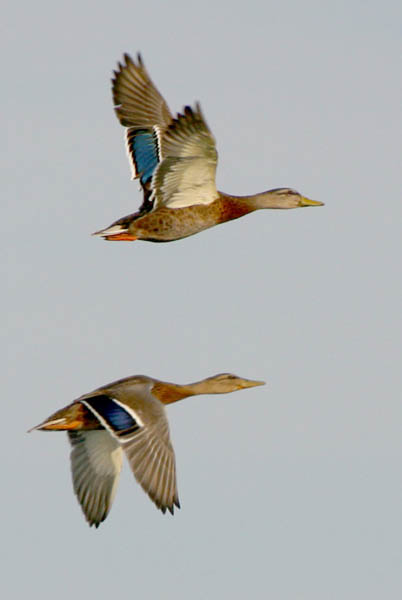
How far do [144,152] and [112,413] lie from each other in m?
5.82

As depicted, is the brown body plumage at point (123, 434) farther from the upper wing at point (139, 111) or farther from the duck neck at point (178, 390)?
the upper wing at point (139, 111)

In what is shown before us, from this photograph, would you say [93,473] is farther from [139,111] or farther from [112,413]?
[139,111]

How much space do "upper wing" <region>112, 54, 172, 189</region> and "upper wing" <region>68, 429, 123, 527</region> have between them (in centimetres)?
428

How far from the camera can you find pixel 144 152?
2500 centimetres

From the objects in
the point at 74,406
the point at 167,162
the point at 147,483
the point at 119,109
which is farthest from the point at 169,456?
the point at 119,109

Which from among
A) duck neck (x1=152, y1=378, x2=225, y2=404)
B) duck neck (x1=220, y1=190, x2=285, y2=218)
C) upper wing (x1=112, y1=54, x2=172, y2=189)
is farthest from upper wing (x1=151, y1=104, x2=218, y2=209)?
duck neck (x1=152, y1=378, x2=225, y2=404)

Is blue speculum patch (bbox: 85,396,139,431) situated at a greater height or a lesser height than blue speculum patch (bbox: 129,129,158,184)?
lesser

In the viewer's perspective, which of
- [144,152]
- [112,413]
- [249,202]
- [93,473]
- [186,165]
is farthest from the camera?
[144,152]

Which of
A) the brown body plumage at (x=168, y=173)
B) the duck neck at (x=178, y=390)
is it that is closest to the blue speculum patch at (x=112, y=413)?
the duck neck at (x=178, y=390)

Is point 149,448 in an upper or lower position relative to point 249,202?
lower

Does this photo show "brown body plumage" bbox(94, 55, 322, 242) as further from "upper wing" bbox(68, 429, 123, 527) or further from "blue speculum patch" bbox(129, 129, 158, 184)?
"upper wing" bbox(68, 429, 123, 527)

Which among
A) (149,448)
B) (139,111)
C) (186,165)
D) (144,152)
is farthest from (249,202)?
(149,448)

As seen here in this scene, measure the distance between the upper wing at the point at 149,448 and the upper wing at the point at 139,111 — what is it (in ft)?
18.1

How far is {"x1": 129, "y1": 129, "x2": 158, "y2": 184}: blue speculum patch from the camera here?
2467 centimetres
